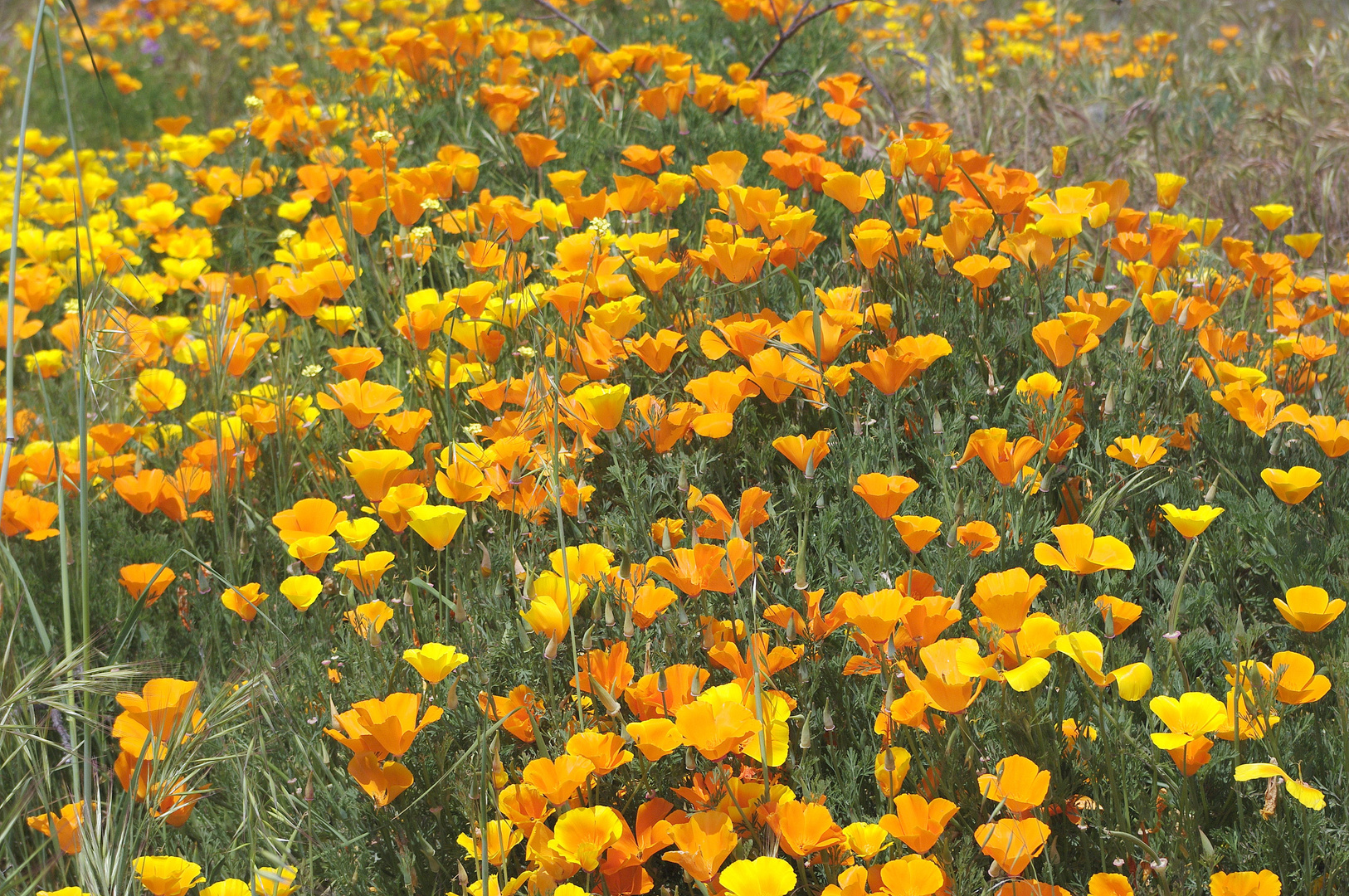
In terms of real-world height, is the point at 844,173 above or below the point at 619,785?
above

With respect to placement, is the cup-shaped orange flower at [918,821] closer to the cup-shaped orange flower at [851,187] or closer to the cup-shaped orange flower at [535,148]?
the cup-shaped orange flower at [851,187]

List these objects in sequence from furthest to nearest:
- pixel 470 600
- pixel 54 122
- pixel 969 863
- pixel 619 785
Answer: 1. pixel 54 122
2. pixel 470 600
3. pixel 619 785
4. pixel 969 863

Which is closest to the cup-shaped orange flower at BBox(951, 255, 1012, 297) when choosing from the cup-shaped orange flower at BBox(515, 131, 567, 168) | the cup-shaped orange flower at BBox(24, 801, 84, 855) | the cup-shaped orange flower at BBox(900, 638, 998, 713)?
the cup-shaped orange flower at BBox(900, 638, 998, 713)

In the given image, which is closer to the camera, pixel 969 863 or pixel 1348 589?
pixel 969 863

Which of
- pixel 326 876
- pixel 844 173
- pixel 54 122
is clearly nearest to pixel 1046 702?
pixel 326 876

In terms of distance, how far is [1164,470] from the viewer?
6.53ft

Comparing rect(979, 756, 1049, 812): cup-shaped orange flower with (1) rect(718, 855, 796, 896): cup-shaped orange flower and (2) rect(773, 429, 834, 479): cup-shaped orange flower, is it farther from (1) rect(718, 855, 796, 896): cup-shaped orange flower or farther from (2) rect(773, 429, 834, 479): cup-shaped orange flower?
(2) rect(773, 429, 834, 479): cup-shaped orange flower

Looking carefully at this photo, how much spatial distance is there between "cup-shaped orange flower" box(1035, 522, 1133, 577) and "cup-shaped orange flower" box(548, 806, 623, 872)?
2.22 feet

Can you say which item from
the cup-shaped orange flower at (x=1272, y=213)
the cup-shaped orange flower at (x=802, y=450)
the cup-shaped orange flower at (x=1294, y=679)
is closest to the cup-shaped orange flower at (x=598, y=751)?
the cup-shaped orange flower at (x=802, y=450)

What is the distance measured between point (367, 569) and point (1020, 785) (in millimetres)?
977

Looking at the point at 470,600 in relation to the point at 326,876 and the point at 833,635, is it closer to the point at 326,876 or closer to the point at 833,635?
the point at 326,876

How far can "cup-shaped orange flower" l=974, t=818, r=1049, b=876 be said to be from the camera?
47.5 inches

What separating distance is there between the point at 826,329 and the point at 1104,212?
2.37 feet

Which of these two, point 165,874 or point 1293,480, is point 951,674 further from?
point 165,874
